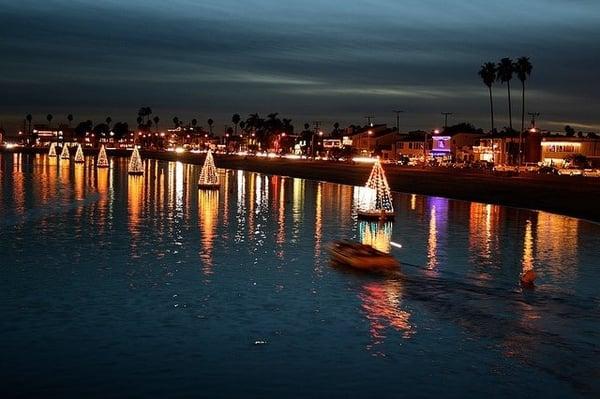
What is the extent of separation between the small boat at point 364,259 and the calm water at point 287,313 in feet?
2.66

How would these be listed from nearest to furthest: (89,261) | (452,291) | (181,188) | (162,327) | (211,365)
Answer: (211,365) → (162,327) → (452,291) → (89,261) → (181,188)

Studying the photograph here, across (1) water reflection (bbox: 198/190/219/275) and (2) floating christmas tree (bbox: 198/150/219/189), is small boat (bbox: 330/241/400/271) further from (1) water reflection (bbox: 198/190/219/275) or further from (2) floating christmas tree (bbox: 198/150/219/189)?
(2) floating christmas tree (bbox: 198/150/219/189)

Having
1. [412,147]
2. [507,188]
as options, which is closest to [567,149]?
[412,147]

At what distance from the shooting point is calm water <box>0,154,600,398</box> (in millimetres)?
18953

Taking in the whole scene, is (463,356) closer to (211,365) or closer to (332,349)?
(332,349)

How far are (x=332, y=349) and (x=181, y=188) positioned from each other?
222ft

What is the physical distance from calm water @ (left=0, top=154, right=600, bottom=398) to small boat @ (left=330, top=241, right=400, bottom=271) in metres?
0.81

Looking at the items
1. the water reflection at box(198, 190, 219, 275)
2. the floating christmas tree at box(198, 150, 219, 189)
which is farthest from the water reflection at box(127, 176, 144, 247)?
the floating christmas tree at box(198, 150, 219, 189)

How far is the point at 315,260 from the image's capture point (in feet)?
118

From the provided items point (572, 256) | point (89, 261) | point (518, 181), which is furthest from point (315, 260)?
A: point (518, 181)

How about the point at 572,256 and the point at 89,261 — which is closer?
the point at 89,261

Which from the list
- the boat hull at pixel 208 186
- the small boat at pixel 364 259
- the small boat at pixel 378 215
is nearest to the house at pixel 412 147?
the boat hull at pixel 208 186

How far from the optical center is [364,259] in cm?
3291

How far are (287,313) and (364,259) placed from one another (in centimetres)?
807
